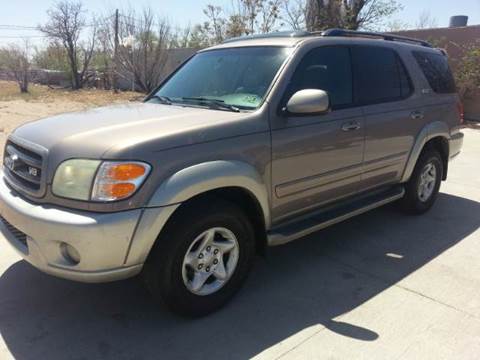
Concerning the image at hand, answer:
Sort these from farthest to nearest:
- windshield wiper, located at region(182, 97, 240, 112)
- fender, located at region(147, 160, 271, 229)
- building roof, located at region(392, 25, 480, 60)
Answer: building roof, located at region(392, 25, 480, 60)
windshield wiper, located at region(182, 97, 240, 112)
fender, located at region(147, 160, 271, 229)

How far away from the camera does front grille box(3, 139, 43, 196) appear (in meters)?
2.67

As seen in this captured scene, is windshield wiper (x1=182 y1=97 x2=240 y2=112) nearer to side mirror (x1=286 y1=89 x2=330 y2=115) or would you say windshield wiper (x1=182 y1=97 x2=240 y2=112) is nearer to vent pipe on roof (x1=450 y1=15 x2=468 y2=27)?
side mirror (x1=286 y1=89 x2=330 y2=115)

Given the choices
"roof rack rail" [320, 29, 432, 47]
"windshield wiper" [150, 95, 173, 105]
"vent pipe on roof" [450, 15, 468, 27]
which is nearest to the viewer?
"windshield wiper" [150, 95, 173, 105]

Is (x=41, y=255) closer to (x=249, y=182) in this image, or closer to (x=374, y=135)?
(x=249, y=182)

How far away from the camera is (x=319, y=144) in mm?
3447

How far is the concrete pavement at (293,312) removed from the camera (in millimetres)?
2662

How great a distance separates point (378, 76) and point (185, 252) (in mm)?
2627

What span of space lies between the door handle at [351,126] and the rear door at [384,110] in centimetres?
16

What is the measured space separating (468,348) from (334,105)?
205 cm

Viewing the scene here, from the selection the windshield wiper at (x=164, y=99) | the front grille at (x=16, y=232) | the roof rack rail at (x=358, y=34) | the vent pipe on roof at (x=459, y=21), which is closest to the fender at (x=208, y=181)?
the front grille at (x=16, y=232)

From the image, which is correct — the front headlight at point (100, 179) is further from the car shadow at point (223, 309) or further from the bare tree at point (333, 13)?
the bare tree at point (333, 13)

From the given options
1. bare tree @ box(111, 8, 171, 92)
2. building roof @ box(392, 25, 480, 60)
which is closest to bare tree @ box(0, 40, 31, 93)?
bare tree @ box(111, 8, 171, 92)

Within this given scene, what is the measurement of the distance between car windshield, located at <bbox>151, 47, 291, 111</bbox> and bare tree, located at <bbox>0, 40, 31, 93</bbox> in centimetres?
2517

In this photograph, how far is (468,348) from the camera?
2.68m
